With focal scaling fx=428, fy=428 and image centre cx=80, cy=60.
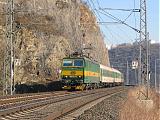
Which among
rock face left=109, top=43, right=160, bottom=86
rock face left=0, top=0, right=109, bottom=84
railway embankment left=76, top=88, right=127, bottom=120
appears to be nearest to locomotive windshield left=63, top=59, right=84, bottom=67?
rock face left=0, top=0, right=109, bottom=84

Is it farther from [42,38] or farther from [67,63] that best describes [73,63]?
[42,38]

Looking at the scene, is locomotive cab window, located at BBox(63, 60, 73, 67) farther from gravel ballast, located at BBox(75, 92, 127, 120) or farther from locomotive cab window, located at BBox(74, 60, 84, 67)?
gravel ballast, located at BBox(75, 92, 127, 120)

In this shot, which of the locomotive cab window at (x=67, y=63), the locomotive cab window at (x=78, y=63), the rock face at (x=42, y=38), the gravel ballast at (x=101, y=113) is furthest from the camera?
the rock face at (x=42, y=38)

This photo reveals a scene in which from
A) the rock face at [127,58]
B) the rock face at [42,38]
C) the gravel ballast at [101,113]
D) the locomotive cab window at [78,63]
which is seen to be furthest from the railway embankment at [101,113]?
the rock face at [127,58]

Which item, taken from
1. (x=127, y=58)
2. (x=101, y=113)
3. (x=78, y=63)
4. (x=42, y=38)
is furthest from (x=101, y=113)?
(x=127, y=58)

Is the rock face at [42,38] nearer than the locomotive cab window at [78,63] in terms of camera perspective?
No

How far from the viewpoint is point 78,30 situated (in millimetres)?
76625

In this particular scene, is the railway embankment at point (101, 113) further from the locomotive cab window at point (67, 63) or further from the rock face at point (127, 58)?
the rock face at point (127, 58)

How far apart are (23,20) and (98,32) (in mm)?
47775

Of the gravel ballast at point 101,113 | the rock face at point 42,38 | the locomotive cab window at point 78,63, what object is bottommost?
the gravel ballast at point 101,113

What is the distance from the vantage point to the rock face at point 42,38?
154ft

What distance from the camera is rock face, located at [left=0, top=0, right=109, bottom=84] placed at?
154 ft

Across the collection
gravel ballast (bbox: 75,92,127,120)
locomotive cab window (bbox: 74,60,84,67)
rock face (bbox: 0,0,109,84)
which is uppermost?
rock face (bbox: 0,0,109,84)

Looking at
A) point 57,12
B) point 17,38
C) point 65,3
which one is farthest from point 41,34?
point 65,3
